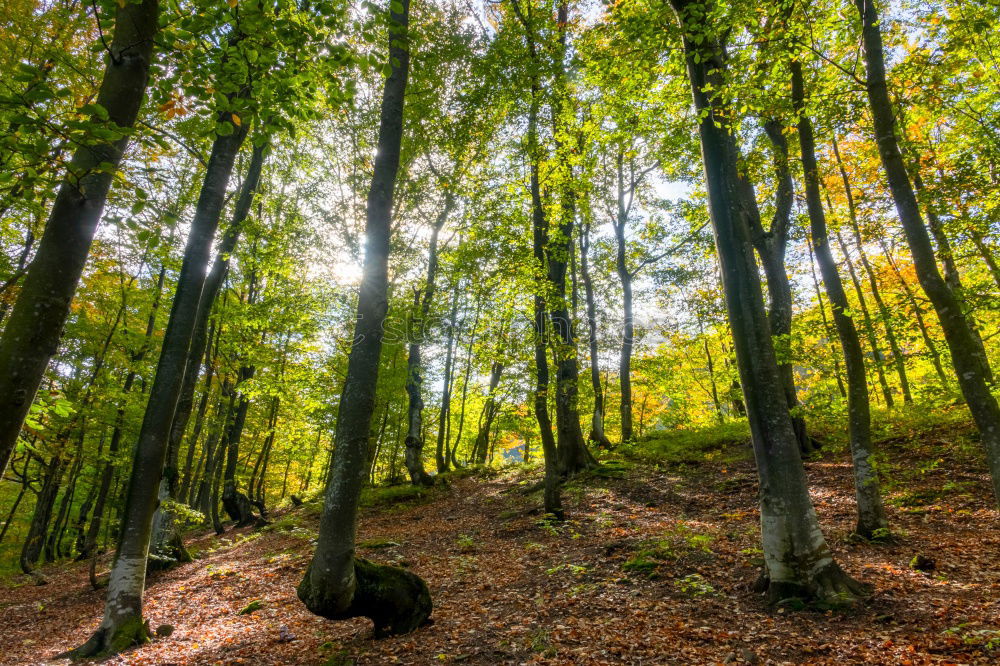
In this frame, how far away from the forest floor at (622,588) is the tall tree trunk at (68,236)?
4.32 meters

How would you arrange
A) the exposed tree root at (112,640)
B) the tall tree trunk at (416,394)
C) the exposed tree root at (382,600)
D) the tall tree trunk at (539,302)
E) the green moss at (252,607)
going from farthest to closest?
the tall tree trunk at (416,394) → the tall tree trunk at (539,302) → the green moss at (252,607) → the exposed tree root at (112,640) → the exposed tree root at (382,600)

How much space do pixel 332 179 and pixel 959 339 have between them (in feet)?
54.5

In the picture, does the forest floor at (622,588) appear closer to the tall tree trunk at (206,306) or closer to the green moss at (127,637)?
the green moss at (127,637)

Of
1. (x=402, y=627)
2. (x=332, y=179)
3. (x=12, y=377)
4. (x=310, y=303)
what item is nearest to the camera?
(x=12, y=377)

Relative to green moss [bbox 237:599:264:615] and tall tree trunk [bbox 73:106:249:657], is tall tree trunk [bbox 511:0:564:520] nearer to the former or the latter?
green moss [bbox 237:599:264:615]

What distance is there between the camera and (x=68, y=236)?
239 centimetres

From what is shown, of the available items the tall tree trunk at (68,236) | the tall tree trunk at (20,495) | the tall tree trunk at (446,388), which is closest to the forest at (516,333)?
the tall tree trunk at (68,236)

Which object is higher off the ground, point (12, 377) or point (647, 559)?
point (12, 377)

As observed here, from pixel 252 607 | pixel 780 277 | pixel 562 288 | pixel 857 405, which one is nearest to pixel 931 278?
pixel 857 405

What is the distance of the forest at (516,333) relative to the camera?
3732 mm

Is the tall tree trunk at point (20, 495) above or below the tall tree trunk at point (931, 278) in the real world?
below

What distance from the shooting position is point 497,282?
12195 mm

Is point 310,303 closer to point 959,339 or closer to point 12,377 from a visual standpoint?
point 12,377

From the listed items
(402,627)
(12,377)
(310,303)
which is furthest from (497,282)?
(12,377)
